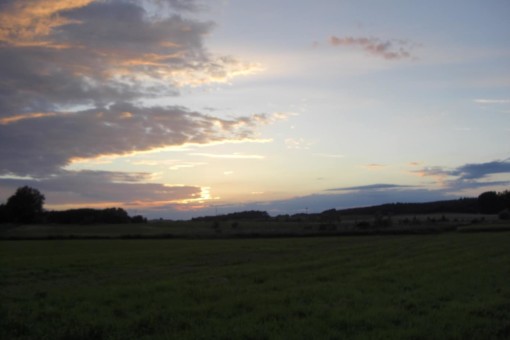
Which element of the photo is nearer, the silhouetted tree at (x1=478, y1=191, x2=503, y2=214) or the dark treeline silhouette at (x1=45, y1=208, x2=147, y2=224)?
the dark treeline silhouette at (x1=45, y1=208, x2=147, y2=224)

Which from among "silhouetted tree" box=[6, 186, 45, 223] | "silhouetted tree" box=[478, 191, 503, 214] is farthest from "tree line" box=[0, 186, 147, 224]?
"silhouetted tree" box=[478, 191, 503, 214]

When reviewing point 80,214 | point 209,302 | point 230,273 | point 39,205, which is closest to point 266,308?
point 209,302

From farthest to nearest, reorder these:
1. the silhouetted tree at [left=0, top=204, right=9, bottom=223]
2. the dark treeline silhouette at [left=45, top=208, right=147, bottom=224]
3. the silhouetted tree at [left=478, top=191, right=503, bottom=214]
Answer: the silhouetted tree at [left=478, top=191, right=503, bottom=214] → the dark treeline silhouette at [left=45, top=208, right=147, bottom=224] → the silhouetted tree at [left=0, top=204, right=9, bottom=223]

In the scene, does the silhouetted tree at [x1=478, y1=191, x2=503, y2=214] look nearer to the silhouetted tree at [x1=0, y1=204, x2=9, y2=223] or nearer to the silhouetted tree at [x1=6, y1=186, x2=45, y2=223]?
the silhouetted tree at [x1=6, y1=186, x2=45, y2=223]

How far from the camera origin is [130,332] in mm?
11406

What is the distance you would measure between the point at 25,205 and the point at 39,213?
6.00 meters

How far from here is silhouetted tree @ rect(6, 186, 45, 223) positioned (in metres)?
138

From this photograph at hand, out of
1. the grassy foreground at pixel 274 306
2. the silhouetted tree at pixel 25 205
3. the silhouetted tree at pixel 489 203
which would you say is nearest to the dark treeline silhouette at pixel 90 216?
the silhouetted tree at pixel 25 205

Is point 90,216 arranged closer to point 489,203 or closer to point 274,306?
point 489,203

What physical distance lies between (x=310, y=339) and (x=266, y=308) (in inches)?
148

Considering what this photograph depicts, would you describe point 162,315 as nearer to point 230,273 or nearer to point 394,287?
point 394,287

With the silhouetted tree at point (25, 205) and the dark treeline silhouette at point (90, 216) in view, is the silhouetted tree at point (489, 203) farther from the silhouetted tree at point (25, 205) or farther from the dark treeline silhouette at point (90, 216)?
the silhouetted tree at point (25, 205)

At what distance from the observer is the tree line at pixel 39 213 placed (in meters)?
138

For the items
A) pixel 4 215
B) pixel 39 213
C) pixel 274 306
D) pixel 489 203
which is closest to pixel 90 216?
pixel 39 213
